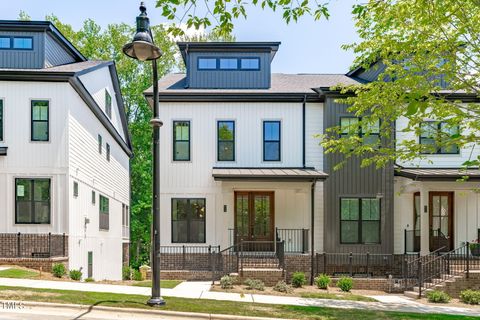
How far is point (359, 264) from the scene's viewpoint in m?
19.2

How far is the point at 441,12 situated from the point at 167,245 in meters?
13.4

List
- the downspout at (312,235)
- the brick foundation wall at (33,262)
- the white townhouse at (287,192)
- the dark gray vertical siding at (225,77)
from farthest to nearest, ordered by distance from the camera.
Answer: the dark gray vertical siding at (225,77) < the white townhouse at (287,192) < the downspout at (312,235) < the brick foundation wall at (33,262)

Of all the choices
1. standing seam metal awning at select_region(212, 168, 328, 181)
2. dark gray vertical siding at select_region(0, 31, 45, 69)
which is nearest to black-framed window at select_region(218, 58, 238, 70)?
standing seam metal awning at select_region(212, 168, 328, 181)

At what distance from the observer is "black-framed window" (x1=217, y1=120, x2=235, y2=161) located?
20266 mm

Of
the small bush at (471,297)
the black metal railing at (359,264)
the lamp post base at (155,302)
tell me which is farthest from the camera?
the black metal railing at (359,264)

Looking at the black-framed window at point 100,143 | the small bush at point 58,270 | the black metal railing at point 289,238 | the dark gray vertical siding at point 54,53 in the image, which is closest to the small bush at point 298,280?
the black metal railing at point 289,238

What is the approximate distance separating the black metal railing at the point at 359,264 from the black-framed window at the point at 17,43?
1426 centimetres

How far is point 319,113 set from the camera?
20438 mm

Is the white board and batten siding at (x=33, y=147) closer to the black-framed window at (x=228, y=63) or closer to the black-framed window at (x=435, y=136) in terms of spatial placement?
the black-framed window at (x=228, y=63)

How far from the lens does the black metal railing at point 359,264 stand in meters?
19.2

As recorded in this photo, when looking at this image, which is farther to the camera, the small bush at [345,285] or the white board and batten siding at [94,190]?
the white board and batten siding at [94,190]

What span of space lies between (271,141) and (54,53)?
998 cm

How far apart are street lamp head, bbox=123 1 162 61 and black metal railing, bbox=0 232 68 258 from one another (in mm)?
9822

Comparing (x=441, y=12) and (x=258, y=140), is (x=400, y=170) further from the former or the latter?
(x=441, y=12)
